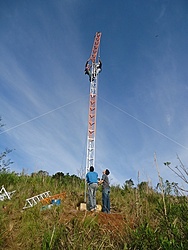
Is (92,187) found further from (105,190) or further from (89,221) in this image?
(89,221)

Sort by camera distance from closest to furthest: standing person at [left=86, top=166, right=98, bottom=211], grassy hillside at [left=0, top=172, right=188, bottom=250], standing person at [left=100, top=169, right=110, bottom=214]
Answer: grassy hillside at [left=0, top=172, right=188, bottom=250]
standing person at [left=86, top=166, right=98, bottom=211]
standing person at [left=100, top=169, right=110, bottom=214]

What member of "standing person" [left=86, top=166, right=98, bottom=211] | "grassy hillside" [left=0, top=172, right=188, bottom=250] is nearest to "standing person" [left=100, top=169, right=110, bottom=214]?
"standing person" [left=86, top=166, right=98, bottom=211]

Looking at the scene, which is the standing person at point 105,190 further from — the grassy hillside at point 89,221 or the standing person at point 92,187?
the grassy hillside at point 89,221

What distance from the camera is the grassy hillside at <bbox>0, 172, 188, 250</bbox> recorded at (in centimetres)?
276

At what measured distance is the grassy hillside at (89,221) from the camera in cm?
276

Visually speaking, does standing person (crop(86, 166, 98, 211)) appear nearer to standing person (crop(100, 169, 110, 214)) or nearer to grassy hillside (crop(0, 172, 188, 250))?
standing person (crop(100, 169, 110, 214))

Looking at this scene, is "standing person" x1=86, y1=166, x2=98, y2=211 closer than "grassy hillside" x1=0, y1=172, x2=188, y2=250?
No

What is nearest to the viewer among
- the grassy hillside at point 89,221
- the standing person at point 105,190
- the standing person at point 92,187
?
the grassy hillside at point 89,221

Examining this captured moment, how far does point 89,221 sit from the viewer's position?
17.4 ft

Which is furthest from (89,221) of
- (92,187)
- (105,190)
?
(105,190)

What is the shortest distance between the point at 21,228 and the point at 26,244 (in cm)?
65

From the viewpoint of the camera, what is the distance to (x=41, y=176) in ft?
40.0

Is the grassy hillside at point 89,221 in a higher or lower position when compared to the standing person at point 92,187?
lower

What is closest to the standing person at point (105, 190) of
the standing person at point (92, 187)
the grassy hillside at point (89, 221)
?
the standing person at point (92, 187)
